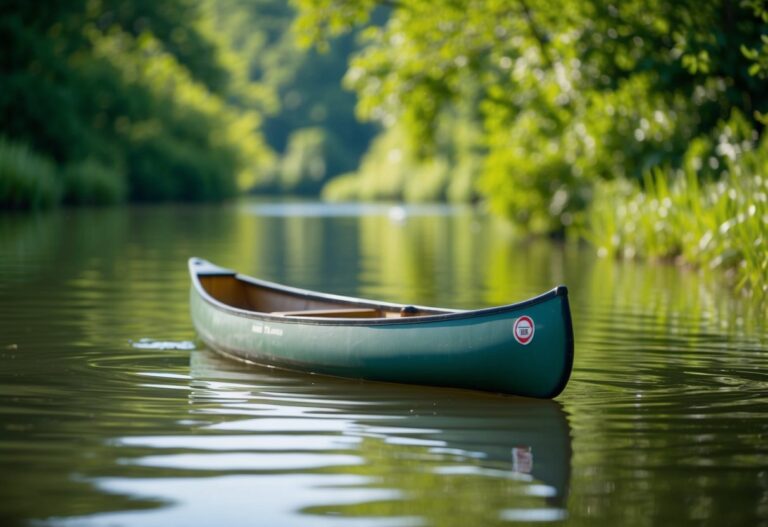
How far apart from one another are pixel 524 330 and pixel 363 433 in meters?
1.45

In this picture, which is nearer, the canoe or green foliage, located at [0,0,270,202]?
the canoe

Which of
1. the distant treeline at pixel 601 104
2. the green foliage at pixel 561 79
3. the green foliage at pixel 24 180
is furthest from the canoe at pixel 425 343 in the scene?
the green foliage at pixel 24 180

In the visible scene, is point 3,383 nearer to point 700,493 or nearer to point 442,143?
point 700,493

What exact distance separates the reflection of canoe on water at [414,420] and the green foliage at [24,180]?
95.4 ft

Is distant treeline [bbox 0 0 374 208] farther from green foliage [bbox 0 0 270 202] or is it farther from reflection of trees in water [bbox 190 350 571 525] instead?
reflection of trees in water [bbox 190 350 571 525]

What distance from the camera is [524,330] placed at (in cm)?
812

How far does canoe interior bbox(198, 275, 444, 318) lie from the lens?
1074 centimetres

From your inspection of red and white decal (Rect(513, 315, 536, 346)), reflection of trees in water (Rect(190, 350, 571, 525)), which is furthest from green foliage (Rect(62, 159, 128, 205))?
red and white decal (Rect(513, 315, 536, 346))

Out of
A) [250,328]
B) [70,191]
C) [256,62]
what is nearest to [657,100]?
[250,328]

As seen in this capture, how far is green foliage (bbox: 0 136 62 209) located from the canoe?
27874 millimetres

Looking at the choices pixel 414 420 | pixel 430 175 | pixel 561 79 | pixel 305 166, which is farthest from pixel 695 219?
pixel 305 166

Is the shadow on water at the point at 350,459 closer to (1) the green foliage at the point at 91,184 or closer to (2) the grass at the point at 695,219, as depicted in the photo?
(2) the grass at the point at 695,219

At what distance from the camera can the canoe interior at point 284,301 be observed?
10.7m

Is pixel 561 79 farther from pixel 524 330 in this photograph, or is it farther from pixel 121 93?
pixel 121 93
